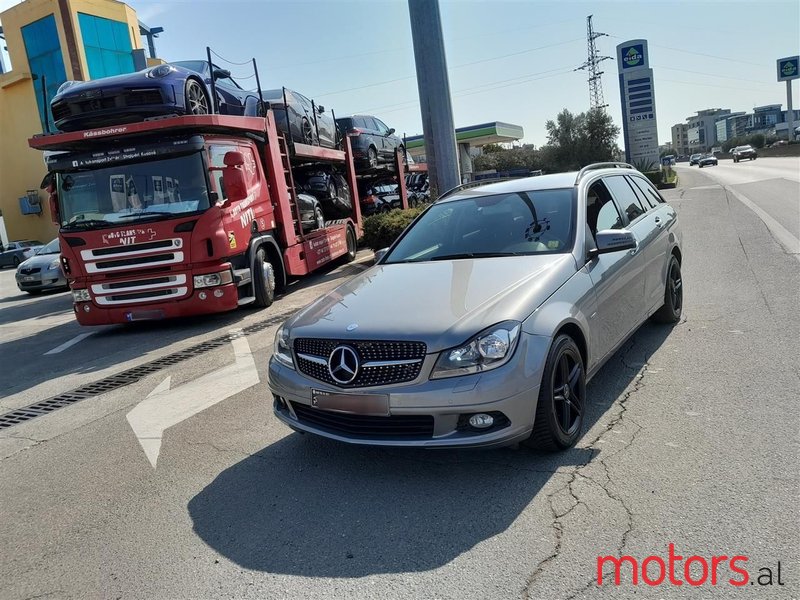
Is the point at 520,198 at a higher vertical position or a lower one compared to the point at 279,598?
higher

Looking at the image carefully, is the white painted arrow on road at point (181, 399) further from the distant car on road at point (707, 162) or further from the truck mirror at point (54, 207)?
the distant car on road at point (707, 162)

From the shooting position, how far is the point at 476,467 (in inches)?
144

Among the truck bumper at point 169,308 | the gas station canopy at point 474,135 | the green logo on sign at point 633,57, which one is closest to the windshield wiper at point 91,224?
the truck bumper at point 169,308

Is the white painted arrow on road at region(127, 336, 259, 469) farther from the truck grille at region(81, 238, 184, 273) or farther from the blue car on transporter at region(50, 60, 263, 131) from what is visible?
the blue car on transporter at region(50, 60, 263, 131)

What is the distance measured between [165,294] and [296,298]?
253 centimetres

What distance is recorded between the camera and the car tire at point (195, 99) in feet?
29.7

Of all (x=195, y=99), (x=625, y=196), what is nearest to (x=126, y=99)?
(x=195, y=99)

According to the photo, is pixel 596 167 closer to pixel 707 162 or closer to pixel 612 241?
pixel 612 241

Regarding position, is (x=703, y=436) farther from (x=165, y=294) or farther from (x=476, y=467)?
(x=165, y=294)

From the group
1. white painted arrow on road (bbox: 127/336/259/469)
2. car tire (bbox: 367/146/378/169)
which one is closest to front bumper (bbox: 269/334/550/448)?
white painted arrow on road (bbox: 127/336/259/469)

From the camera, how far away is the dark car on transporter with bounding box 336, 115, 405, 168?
16.5 metres

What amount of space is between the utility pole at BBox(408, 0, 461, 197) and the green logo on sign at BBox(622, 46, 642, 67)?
114ft

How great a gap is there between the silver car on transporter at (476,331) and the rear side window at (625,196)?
1.21 ft

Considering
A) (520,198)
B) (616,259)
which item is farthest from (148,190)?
(616,259)
